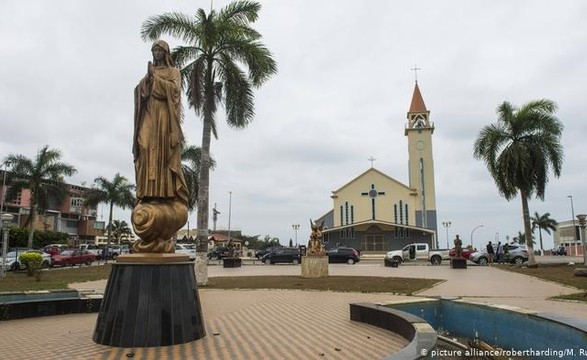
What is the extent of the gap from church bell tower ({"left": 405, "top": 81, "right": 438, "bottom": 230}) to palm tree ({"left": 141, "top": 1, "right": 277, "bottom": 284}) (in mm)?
41725

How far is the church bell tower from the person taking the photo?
55.7 m

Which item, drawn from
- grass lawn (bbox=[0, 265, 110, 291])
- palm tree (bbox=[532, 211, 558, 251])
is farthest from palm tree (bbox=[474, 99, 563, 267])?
palm tree (bbox=[532, 211, 558, 251])

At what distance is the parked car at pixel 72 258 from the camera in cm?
3231

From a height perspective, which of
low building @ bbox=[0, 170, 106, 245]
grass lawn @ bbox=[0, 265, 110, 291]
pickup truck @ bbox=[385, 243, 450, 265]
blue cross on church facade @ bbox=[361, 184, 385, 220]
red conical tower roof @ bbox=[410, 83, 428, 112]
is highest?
red conical tower roof @ bbox=[410, 83, 428, 112]

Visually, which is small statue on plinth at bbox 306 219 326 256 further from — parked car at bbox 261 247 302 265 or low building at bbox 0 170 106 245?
low building at bbox 0 170 106 245

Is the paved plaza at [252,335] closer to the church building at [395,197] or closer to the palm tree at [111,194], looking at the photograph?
the palm tree at [111,194]

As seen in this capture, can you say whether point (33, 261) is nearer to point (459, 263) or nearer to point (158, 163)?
point (158, 163)

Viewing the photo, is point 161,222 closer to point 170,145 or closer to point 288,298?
point 170,145

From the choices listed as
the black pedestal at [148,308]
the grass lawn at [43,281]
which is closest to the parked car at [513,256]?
the grass lawn at [43,281]

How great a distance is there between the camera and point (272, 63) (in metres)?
17.9

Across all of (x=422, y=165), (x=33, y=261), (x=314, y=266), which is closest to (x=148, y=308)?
(x=314, y=266)

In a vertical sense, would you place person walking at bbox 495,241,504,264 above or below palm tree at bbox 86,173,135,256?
below

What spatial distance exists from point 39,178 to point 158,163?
116 ft

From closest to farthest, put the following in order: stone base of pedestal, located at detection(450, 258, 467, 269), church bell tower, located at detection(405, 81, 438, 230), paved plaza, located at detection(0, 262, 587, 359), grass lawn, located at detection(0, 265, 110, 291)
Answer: paved plaza, located at detection(0, 262, 587, 359) < grass lawn, located at detection(0, 265, 110, 291) < stone base of pedestal, located at detection(450, 258, 467, 269) < church bell tower, located at detection(405, 81, 438, 230)
